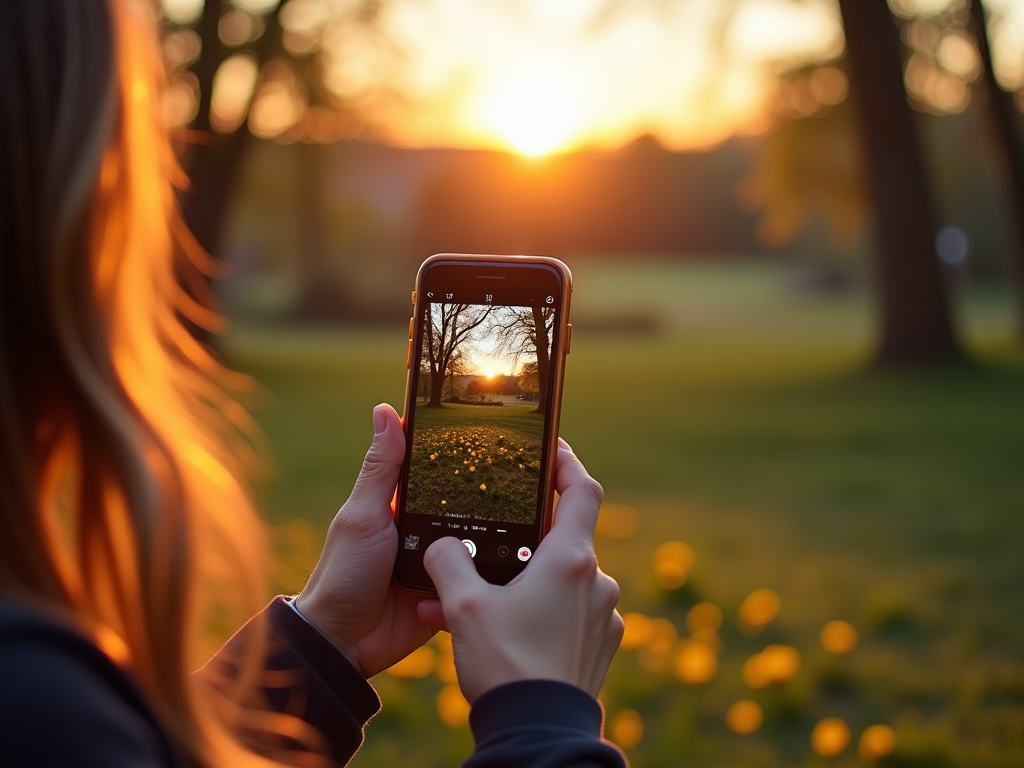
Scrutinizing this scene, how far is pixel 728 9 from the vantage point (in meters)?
10.8

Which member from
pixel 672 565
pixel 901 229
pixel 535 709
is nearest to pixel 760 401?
pixel 901 229

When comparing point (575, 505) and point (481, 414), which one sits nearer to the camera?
point (575, 505)

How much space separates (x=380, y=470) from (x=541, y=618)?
49cm

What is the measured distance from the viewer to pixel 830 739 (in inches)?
103

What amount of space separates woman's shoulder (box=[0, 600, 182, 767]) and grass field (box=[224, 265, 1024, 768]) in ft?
6.97

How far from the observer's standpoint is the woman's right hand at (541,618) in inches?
41.7

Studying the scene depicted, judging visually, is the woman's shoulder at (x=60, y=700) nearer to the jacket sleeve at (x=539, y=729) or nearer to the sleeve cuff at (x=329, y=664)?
the jacket sleeve at (x=539, y=729)

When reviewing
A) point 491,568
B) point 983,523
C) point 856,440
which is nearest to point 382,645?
point 491,568

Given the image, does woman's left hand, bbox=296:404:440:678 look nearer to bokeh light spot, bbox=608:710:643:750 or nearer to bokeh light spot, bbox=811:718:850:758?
bokeh light spot, bbox=608:710:643:750

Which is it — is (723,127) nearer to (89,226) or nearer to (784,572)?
(784,572)

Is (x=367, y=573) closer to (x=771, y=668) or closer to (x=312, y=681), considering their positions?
(x=312, y=681)

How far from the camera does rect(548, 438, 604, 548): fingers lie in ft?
4.04

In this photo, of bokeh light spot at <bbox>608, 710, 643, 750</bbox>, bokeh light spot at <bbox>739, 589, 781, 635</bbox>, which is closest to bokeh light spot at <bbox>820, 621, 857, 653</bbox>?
bokeh light spot at <bbox>739, 589, 781, 635</bbox>

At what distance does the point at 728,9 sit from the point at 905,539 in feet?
25.4
